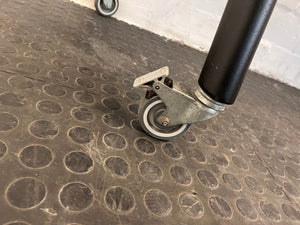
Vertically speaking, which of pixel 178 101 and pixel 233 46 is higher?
pixel 233 46

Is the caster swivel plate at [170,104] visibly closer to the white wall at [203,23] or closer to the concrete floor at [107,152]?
the concrete floor at [107,152]

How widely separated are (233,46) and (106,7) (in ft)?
7.79

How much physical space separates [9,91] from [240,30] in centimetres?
103

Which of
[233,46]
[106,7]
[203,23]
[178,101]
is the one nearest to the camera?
[233,46]

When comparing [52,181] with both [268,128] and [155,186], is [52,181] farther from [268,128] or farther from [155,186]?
[268,128]

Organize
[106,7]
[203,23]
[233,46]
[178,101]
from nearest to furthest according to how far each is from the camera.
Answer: [233,46] → [178,101] → [106,7] → [203,23]

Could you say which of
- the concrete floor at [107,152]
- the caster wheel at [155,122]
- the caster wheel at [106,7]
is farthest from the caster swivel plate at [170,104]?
the caster wheel at [106,7]

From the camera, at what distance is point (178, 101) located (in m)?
1.06

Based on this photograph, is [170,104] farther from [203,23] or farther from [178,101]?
[203,23]

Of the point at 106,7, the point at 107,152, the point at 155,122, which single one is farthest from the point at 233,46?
the point at 106,7

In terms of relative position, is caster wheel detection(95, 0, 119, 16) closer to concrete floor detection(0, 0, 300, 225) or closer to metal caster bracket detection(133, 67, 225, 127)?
concrete floor detection(0, 0, 300, 225)

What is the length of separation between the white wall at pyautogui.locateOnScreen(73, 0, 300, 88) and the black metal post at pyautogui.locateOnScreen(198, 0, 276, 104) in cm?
229

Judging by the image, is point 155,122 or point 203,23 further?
point 203,23

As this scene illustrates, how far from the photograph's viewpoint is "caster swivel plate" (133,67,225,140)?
104 centimetres
